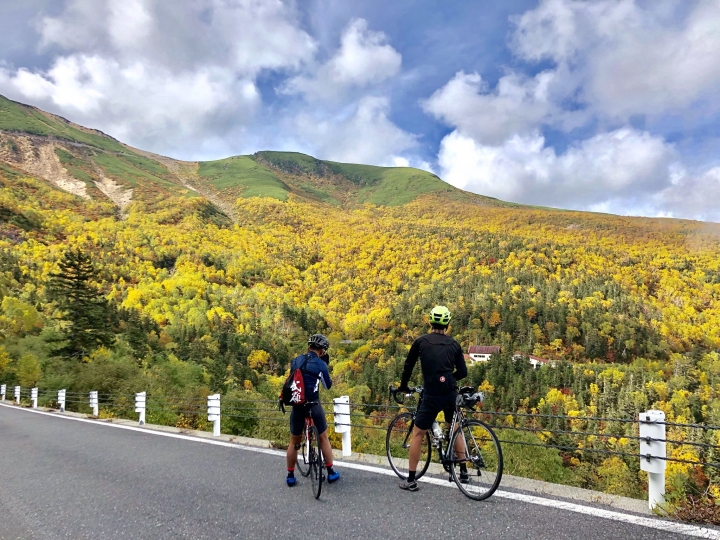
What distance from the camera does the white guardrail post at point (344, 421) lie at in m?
7.27

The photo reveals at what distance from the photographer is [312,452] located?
17.0ft

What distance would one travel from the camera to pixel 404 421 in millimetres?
5578

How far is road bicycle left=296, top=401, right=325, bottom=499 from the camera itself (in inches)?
195

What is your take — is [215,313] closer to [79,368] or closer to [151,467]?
[79,368]

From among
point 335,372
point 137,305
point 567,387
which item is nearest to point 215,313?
point 137,305

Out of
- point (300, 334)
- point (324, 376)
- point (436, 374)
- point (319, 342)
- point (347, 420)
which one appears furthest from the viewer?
point (300, 334)

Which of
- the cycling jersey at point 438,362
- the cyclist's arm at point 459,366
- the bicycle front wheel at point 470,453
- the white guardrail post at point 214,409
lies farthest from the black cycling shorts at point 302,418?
the white guardrail post at point 214,409

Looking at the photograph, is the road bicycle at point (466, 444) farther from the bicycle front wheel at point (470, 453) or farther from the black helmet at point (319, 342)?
the black helmet at point (319, 342)

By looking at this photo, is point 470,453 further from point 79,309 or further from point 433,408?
point 79,309

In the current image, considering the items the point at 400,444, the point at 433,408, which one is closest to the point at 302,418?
the point at 400,444

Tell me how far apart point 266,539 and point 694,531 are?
3.46 m

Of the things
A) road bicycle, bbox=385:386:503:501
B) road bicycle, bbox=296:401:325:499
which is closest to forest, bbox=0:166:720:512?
road bicycle, bbox=296:401:325:499

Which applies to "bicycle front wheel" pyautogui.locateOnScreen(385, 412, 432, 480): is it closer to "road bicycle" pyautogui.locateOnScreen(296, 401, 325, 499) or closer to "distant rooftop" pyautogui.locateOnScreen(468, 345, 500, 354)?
"road bicycle" pyautogui.locateOnScreen(296, 401, 325, 499)

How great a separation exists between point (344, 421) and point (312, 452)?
221 cm
